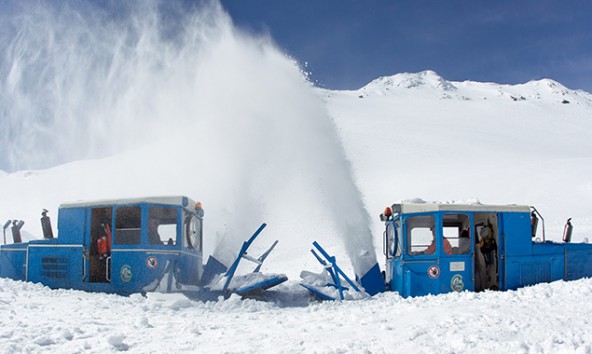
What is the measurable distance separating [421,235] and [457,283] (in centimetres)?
116

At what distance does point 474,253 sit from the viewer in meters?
11.1

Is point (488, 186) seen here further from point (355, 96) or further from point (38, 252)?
point (355, 96)

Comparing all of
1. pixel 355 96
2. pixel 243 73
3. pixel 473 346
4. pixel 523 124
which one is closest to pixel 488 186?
pixel 243 73

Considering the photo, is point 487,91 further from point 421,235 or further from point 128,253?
point 128,253

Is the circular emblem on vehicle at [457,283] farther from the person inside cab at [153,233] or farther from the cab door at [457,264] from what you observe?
the person inside cab at [153,233]

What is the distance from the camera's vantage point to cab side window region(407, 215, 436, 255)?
1120 centimetres

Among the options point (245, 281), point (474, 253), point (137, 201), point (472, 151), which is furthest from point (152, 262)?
point (472, 151)

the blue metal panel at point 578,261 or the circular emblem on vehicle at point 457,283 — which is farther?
the blue metal panel at point 578,261

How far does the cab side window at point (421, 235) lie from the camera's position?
11.2m

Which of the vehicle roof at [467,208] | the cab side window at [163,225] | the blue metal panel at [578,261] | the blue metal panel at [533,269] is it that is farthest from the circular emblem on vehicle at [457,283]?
the cab side window at [163,225]

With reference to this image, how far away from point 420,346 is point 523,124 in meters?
79.2

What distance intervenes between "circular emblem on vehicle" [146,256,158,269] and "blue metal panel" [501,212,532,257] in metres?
7.07

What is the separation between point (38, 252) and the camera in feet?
41.0

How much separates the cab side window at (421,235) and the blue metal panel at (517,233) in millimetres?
1405
